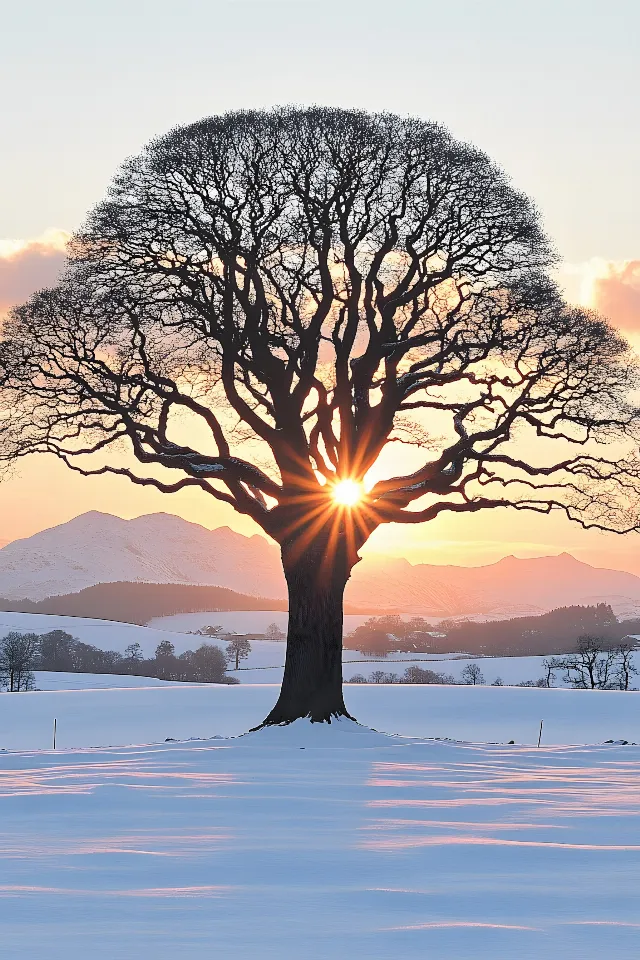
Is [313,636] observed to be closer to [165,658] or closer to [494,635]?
[165,658]

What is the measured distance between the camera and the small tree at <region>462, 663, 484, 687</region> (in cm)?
9069

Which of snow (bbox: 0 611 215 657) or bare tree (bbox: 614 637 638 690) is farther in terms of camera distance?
snow (bbox: 0 611 215 657)

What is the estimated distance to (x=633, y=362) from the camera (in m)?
26.5

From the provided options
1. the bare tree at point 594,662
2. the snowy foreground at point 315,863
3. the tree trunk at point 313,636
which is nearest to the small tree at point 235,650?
the bare tree at point 594,662

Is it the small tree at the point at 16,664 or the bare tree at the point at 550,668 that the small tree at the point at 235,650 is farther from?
the bare tree at the point at 550,668

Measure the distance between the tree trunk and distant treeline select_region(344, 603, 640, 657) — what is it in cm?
11344

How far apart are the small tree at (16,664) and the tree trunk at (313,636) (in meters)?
44.6

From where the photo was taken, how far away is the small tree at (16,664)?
7362 cm

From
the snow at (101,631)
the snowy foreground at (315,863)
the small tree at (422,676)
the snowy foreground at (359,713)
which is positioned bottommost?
the small tree at (422,676)

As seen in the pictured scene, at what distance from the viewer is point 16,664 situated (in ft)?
261

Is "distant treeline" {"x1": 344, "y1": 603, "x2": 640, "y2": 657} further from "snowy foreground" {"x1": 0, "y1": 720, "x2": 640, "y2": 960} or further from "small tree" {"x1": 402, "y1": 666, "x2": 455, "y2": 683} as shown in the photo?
"snowy foreground" {"x1": 0, "y1": 720, "x2": 640, "y2": 960}

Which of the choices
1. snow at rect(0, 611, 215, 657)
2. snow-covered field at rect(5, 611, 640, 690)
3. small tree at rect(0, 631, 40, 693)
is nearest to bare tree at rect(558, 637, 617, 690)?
snow-covered field at rect(5, 611, 640, 690)

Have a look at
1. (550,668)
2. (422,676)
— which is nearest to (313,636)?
(550,668)

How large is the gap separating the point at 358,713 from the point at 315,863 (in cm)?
3143
